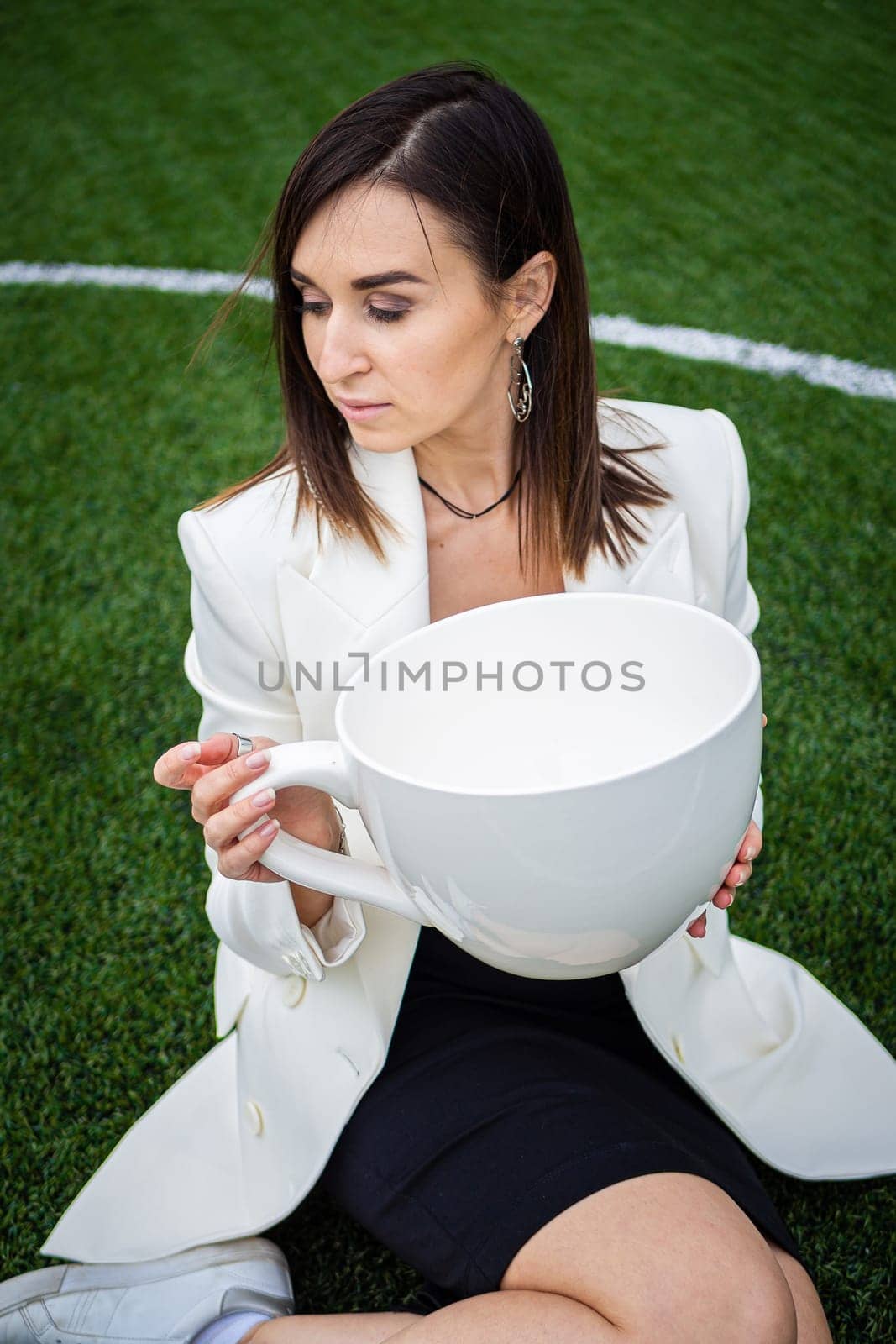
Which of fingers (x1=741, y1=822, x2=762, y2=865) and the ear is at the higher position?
the ear

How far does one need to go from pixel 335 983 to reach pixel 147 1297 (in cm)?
43

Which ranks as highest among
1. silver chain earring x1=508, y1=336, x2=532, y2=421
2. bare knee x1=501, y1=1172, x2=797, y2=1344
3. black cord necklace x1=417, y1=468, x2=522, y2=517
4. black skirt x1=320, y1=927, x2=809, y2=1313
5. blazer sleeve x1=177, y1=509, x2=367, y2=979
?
silver chain earring x1=508, y1=336, x2=532, y2=421

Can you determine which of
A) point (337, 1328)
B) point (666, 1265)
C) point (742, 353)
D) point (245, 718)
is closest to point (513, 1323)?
point (666, 1265)

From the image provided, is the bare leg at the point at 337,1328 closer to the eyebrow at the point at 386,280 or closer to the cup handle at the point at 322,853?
the cup handle at the point at 322,853

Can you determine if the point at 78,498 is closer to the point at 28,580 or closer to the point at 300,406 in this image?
the point at 28,580

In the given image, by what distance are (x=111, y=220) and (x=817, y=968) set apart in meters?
3.29

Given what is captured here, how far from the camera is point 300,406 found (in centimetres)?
138

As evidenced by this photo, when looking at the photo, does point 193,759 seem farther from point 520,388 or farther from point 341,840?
point 520,388

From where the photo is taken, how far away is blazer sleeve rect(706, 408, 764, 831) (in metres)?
1.47

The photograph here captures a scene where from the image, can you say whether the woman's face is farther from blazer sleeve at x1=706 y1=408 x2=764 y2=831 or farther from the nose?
blazer sleeve at x1=706 y1=408 x2=764 y2=831

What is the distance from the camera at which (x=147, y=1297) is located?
4.42ft

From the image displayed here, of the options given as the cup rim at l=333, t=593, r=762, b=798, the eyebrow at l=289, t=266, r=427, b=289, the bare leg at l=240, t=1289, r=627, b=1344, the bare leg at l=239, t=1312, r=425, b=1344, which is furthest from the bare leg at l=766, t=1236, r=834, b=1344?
the eyebrow at l=289, t=266, r=427, b=289

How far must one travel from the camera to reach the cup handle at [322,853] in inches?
32.8

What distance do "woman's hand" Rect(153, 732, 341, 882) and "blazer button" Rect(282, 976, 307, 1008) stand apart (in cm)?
25
